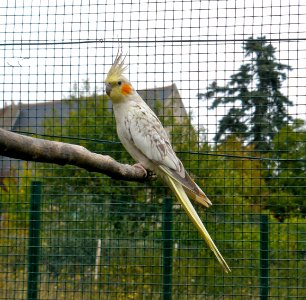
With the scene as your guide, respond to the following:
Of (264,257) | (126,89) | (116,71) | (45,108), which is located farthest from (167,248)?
(45,108)

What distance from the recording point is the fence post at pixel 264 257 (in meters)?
3.93

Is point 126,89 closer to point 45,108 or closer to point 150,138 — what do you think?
point 150,138

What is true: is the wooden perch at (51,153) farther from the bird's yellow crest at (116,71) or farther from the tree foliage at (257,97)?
the tree foliage at (257,97)

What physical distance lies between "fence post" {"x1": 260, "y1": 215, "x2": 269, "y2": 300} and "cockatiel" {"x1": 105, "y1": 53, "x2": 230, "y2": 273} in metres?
1.05

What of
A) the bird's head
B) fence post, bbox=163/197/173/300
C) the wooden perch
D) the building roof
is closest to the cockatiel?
the bird's head

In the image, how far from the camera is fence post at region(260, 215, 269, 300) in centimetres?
393

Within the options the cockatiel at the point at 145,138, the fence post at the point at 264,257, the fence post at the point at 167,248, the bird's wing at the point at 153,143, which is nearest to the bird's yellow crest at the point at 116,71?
the cockatiel at the point at 145,138

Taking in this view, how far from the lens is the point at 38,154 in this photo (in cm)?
178

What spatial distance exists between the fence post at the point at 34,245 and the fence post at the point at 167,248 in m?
0.83

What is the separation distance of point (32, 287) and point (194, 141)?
4.83 feet

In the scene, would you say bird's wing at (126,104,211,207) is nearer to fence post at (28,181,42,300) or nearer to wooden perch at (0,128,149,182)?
wooden perch at (0,128,149,182)

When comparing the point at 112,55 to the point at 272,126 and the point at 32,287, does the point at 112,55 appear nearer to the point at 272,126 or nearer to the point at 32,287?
the point at 272,126

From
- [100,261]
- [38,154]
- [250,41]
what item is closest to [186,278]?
[100,261]

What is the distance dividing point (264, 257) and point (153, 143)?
1257mm
